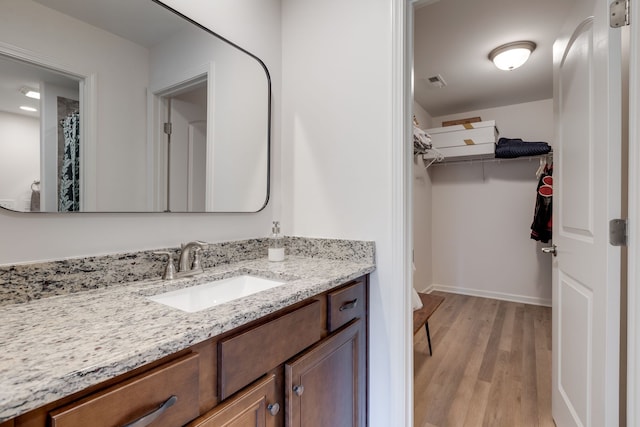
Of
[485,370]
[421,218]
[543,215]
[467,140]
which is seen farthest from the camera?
[421,218]

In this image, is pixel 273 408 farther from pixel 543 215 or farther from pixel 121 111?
pixel 543 215

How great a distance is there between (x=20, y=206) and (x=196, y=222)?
1.69 ft

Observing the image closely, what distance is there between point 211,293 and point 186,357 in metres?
0.49

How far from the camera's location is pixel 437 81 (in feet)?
9.39

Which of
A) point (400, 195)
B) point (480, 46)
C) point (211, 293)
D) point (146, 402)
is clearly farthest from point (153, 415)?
point (480, 46)

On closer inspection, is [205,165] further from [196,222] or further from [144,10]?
[144,10]

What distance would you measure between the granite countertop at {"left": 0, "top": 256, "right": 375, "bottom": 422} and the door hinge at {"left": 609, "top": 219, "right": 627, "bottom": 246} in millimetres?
905

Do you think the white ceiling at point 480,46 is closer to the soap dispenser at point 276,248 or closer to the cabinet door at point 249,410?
the soap dispenser at point 276,248

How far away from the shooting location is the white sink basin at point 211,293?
971 mm

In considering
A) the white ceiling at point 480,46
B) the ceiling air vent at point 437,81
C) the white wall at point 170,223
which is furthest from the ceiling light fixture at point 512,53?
the white wall at point 170,223

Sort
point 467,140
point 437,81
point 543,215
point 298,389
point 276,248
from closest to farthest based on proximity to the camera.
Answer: point 298,389
point 276,248
point 437,81
point 543,215
point 467,140

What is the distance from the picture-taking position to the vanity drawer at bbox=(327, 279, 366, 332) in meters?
1.03

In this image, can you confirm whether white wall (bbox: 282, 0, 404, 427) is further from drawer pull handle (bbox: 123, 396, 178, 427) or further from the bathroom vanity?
drawer pull handle (bbox: 123, 396, 178, 427)

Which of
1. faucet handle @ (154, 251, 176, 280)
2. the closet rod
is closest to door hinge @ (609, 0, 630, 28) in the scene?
faucet handle @ (154, 251, 176, 280)
